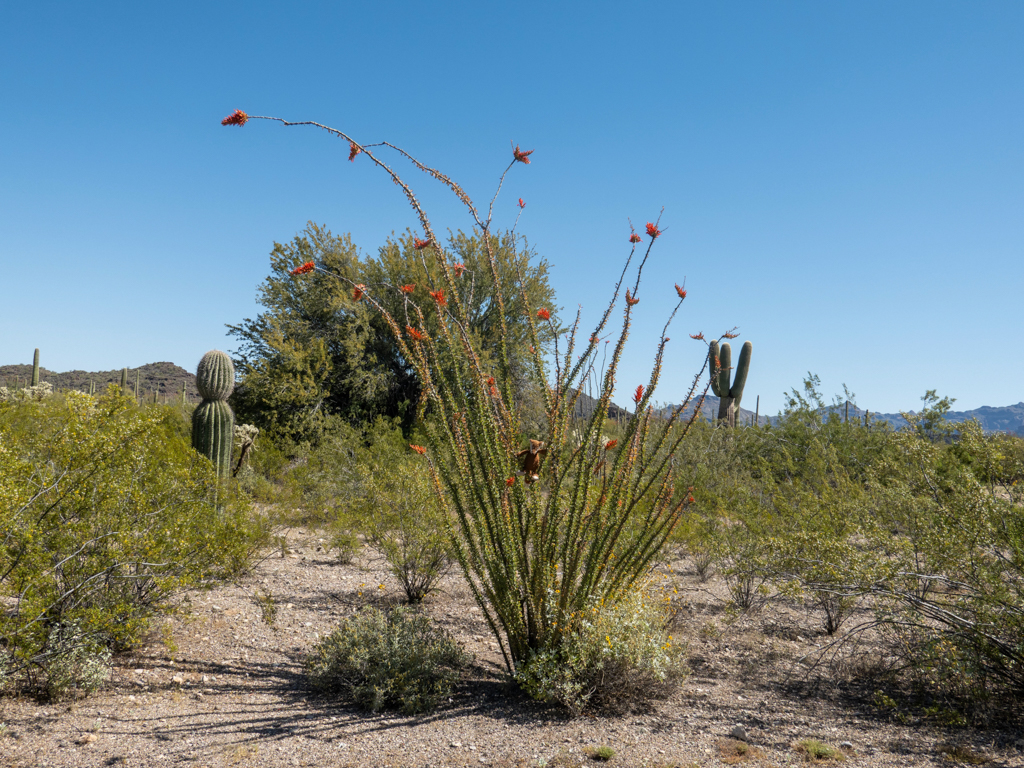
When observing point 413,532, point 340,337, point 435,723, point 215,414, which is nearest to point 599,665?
point 435,723

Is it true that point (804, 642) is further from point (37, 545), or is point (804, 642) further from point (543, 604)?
point (37, 545)

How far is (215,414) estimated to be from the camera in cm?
830

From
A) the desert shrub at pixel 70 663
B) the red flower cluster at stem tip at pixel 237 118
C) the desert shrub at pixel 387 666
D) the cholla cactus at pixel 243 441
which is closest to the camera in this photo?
the red flower cluster at stem tip at pixel 237 118

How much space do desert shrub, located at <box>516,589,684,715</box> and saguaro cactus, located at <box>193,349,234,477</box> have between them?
5.77m

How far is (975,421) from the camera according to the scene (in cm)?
481

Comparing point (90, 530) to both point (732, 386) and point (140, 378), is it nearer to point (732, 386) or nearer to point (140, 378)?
point (732, 386)

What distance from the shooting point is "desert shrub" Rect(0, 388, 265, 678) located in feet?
10.4

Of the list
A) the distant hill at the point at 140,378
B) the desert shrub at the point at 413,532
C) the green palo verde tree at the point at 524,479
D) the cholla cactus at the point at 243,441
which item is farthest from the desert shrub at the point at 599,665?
the distant hill at the point at 140,378

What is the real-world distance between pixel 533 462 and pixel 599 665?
3.80 feet

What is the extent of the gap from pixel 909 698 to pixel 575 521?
7.42ft

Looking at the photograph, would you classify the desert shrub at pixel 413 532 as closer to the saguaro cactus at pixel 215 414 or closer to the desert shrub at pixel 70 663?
the desert shrub at pixel 70 663

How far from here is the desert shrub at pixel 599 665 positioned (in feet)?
11.5

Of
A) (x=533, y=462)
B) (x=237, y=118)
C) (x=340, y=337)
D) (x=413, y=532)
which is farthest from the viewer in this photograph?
(x=340, y=337)

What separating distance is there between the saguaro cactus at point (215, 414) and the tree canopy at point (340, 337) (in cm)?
486
